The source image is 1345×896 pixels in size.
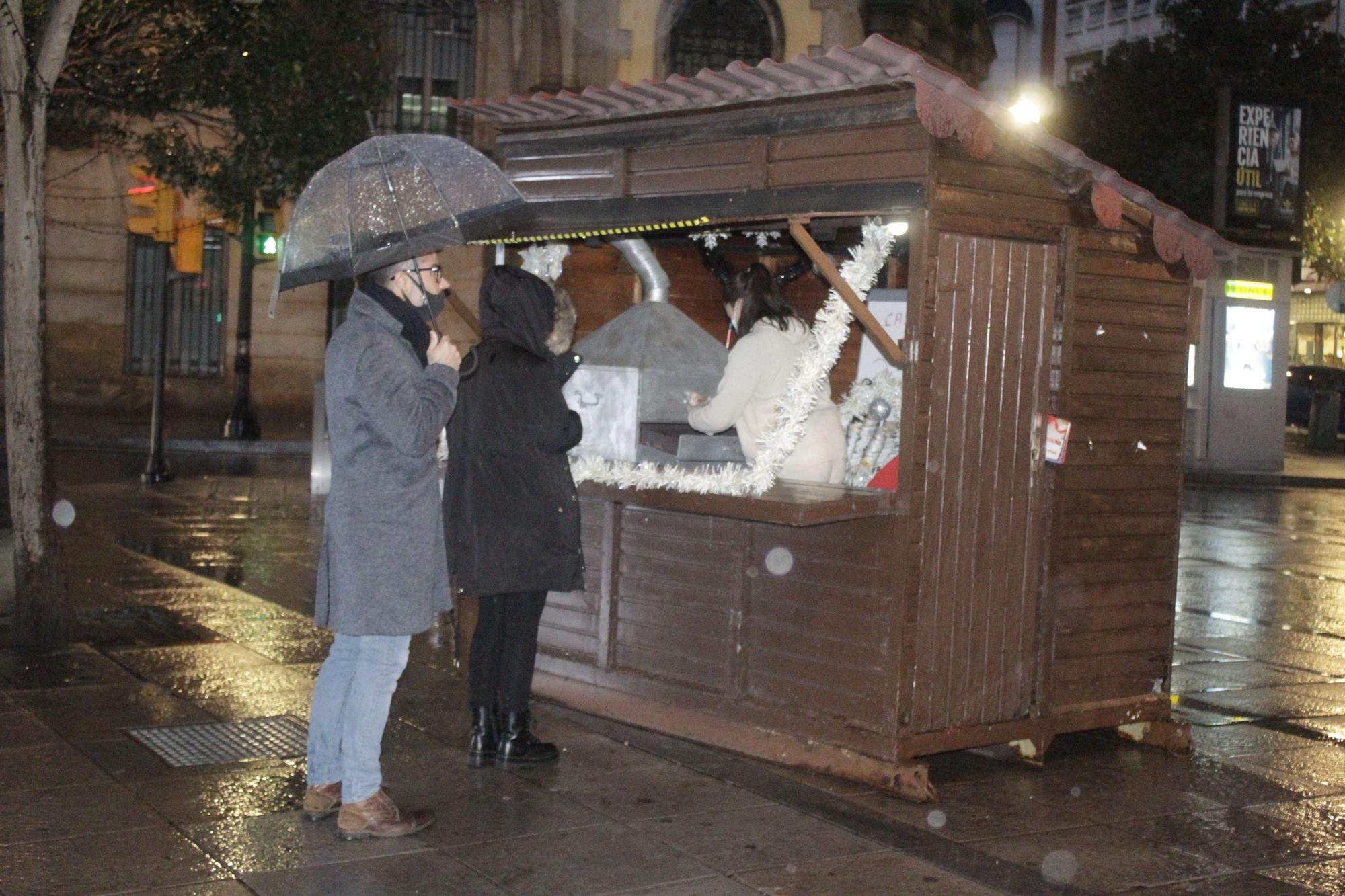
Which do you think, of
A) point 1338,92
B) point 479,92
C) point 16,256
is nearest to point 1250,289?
point 1338,92

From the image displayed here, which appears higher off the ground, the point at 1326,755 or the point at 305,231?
the point at 305,231

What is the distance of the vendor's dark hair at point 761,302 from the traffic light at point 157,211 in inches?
510

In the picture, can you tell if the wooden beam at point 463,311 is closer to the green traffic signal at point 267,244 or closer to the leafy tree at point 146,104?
the leafy tree at point 146,104

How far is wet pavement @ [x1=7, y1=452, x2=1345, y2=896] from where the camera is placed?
481cm

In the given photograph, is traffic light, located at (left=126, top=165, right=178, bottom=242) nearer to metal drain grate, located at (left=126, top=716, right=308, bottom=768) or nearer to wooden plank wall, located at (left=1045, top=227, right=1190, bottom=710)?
metal drain grate, located at (left=126, top=716, right=308, bottom=768)

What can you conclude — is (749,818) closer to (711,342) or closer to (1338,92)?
(711,342)

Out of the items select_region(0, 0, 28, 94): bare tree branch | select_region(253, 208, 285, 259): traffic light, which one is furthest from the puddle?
select_region(253, 208, 285, 259): traffic light

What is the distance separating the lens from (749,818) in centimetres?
544

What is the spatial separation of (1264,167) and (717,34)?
Answer: 340 inches

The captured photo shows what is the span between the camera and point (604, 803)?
18.2 ft

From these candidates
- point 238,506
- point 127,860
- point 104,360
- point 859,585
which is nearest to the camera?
point 127,860

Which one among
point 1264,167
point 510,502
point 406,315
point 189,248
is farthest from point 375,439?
point 1264,167

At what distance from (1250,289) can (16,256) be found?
20709 millimetres

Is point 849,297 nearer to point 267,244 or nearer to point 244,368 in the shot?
point 267,244
